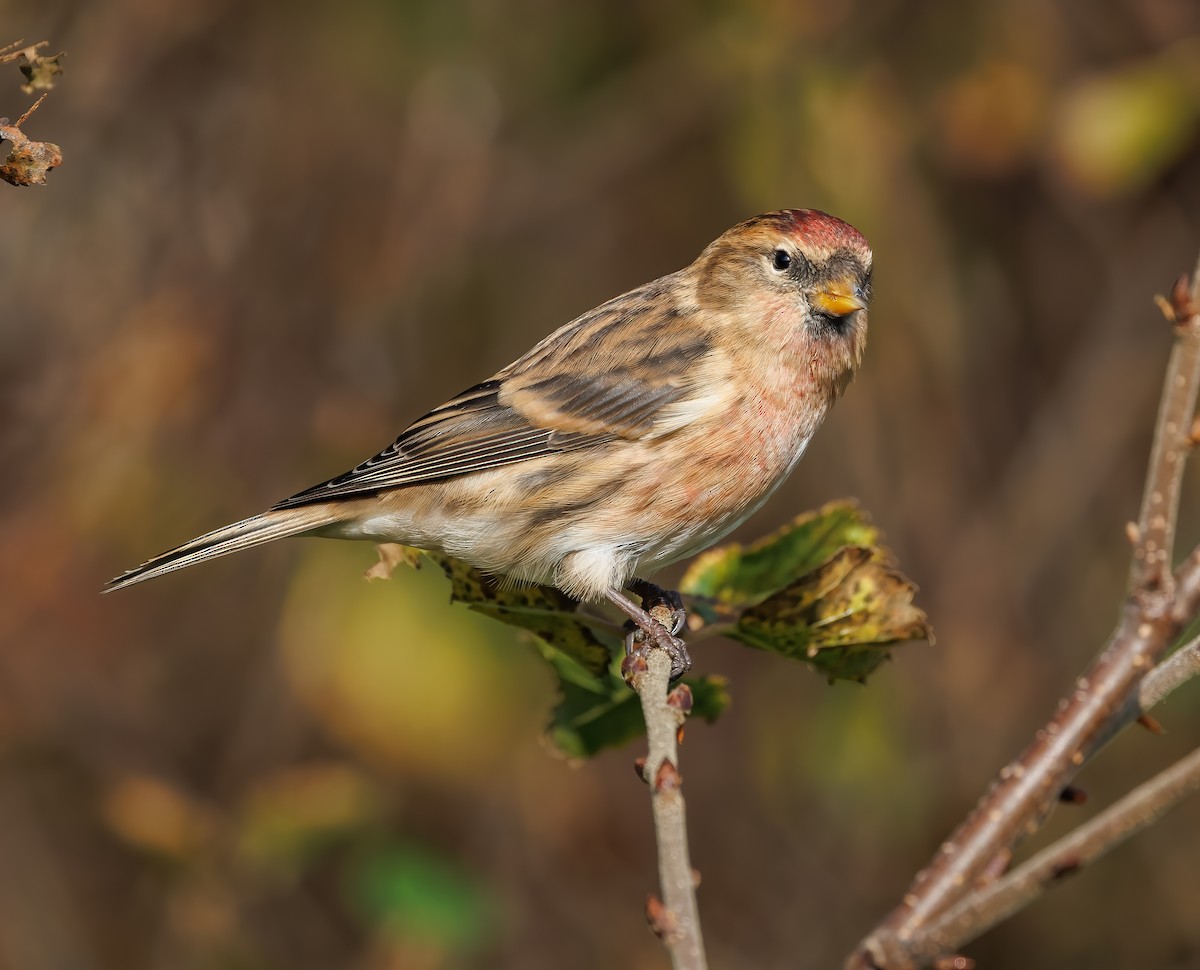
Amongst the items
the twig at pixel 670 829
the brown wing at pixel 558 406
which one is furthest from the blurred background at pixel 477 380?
the twig at pixel 670 829

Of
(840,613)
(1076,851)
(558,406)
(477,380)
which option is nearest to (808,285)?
(558,406)

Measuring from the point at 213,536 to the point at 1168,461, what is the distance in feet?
9.87

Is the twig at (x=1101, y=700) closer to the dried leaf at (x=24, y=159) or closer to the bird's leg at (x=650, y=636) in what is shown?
the bird's leg at (x=650, y=636)

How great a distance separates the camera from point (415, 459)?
478 centimetres

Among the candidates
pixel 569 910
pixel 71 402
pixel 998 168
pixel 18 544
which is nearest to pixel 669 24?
pixel 998 168

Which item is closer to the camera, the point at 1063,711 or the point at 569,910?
the point at 1063,711

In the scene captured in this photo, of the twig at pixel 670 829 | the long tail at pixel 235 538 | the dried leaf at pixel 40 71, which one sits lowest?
the twig at pixel 670 829

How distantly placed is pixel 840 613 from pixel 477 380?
5.05 m

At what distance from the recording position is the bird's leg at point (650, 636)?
3262 millimetres

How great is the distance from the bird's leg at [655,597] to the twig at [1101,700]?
1.44 metres

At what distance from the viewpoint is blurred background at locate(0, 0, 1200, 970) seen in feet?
19.6

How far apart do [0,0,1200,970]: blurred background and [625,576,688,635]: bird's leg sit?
1.19m

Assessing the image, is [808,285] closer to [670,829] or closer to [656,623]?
[656,623]

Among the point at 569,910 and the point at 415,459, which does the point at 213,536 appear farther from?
the point at 569,910
